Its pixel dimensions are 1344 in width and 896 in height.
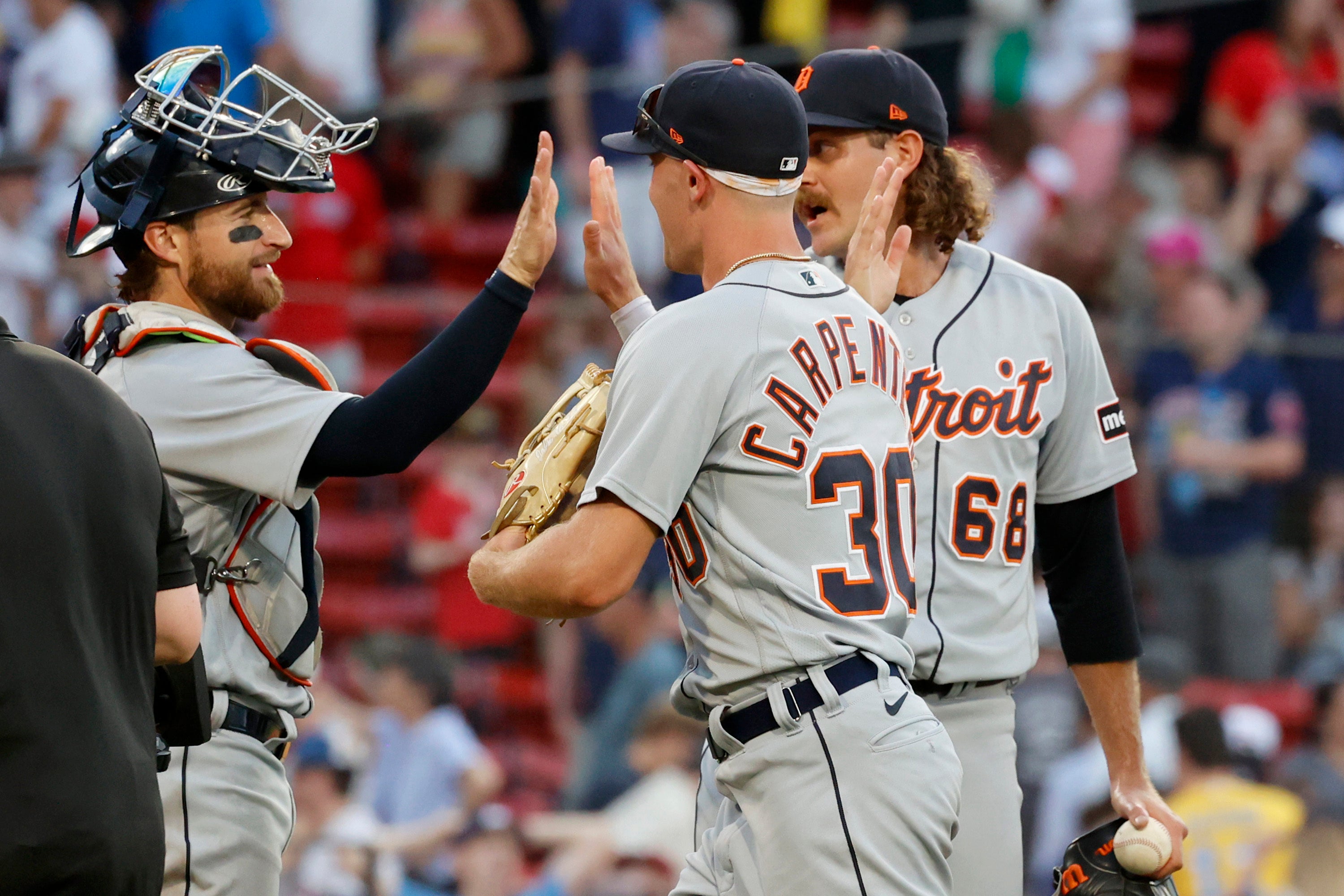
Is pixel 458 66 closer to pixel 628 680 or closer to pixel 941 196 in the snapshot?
pixel 628 680

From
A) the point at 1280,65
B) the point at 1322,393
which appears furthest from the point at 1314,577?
the point at 1280,65

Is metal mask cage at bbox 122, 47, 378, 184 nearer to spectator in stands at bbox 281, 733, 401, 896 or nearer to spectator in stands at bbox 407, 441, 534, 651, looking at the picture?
spectator in stands at bbox 281, 733, 401, 896

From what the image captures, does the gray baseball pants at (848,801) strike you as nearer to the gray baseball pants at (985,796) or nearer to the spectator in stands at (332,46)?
the gray baseball pants at (985,796)

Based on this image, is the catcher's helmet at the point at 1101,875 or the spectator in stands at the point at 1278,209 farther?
the spectator in stands at the point at 1278,209

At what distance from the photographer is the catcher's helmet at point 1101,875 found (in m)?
3.37

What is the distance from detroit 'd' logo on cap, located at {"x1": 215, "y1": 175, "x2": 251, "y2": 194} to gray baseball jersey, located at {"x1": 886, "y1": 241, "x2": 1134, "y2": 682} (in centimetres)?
135

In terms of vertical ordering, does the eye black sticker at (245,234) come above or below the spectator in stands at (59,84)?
above

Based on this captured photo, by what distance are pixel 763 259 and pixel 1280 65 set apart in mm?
7301

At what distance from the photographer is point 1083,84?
938 centimetres

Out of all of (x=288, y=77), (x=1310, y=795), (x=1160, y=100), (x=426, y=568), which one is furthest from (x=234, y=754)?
(x=1160, y=100)

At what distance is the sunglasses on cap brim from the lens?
9.55ft

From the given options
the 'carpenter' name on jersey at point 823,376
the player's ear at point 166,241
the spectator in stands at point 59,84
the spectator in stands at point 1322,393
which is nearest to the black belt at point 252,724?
the player's ear at point 166,241

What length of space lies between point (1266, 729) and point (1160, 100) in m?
5.06

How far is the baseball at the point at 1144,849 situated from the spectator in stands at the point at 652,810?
3.44m
